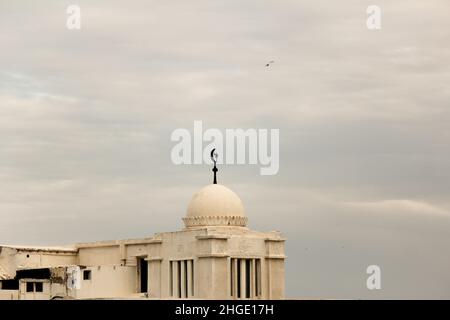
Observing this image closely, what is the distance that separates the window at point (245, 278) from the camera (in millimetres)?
54156

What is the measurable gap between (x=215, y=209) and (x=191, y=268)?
3.44m

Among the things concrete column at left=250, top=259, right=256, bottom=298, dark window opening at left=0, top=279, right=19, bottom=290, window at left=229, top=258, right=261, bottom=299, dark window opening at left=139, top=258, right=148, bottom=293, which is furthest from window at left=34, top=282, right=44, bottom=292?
concrete column at left=250, top=259, right=256, bottom=298

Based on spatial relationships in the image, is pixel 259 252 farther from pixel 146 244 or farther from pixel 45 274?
pixel 45 274

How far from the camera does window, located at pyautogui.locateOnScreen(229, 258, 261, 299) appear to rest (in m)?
54.2

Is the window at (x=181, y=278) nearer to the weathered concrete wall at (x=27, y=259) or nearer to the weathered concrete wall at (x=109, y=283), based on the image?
the weathered concrete wall at (x=109, y=283)

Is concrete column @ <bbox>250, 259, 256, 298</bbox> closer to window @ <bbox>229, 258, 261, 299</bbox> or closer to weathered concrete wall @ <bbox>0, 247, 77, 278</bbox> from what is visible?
window @ <bbox>229, 258, 261, 299</bbox>

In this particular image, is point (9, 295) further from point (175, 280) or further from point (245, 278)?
point (245, 278)
